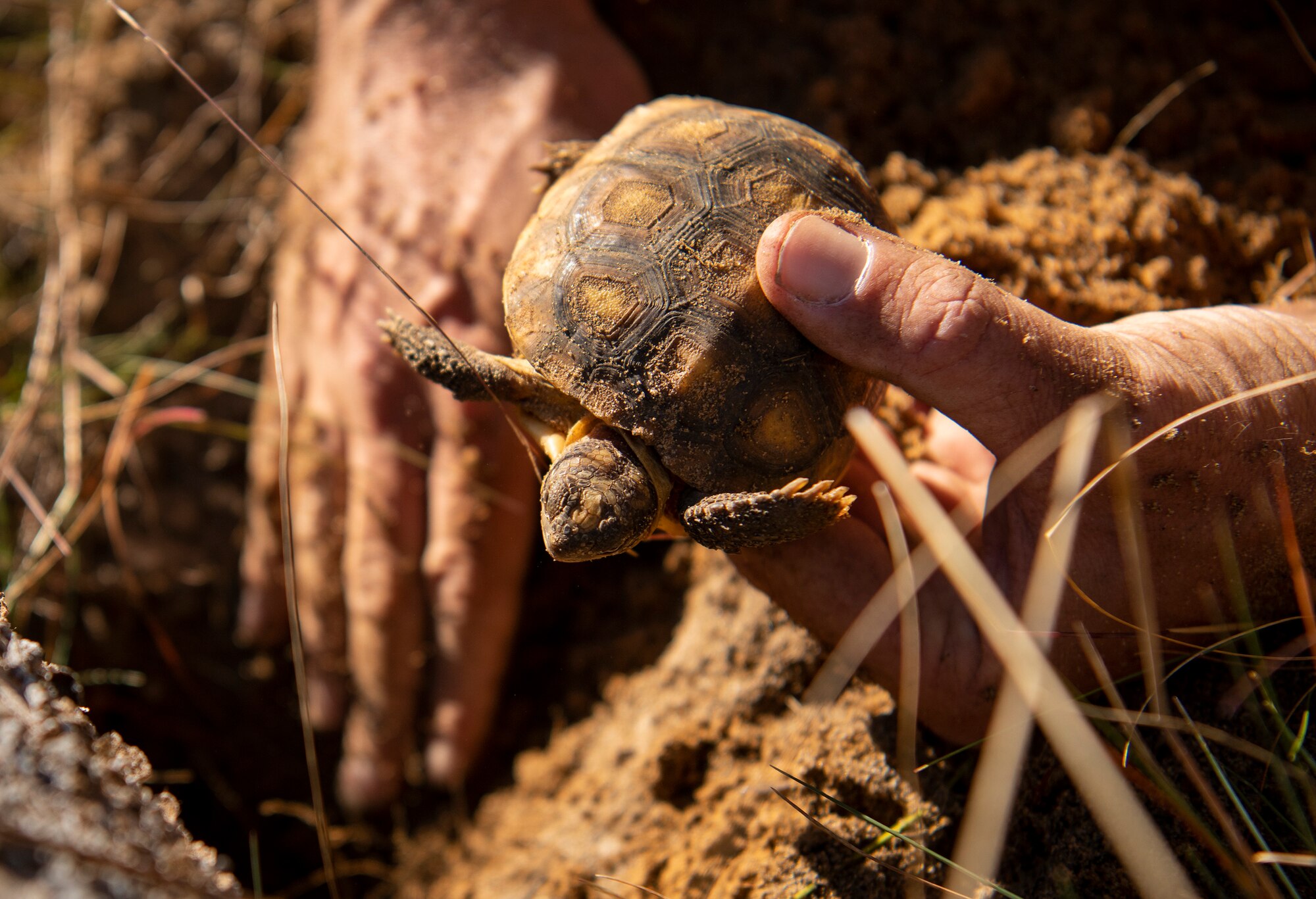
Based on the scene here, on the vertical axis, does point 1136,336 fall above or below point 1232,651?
above

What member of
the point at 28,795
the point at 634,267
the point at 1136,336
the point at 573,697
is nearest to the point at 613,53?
the point at 634,267

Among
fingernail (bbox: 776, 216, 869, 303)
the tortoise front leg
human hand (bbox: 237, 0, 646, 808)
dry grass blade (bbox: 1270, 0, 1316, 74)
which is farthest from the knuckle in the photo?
dry grass blade (bbox: 1270, 0, 1316, 74)

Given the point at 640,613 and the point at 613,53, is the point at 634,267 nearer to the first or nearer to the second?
the point at 640,613

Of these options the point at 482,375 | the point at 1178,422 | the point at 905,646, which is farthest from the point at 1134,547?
the point at 482,375

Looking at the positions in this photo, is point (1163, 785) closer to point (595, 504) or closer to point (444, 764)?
point (595, 504)

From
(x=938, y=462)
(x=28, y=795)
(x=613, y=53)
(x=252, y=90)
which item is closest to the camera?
(x=28, y=795)

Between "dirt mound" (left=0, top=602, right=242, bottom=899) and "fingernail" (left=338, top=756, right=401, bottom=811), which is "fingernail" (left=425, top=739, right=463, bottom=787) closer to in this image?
"fingernail" (left=338, top=756, right=401, bottom=811)
